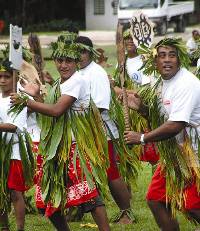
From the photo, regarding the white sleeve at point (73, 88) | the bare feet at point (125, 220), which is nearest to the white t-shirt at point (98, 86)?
the white sleeve at point (73, 88)

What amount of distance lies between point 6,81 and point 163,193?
68.1 inches

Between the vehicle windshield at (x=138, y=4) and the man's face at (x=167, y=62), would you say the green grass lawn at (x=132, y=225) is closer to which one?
the man's face at (x=167, y=62)

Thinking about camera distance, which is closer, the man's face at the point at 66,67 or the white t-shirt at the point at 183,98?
the white t-shirt at the point at 183,98

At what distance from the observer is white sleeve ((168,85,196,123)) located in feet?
20.4

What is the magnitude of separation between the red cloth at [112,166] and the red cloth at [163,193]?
3.10 feet

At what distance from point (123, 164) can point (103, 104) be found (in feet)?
3.63

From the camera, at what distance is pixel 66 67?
22.1ft

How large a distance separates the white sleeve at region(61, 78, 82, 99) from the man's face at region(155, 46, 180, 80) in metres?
0.65

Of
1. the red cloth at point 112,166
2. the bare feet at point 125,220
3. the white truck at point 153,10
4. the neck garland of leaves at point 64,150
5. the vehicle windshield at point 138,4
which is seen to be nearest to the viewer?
the neck garland of leaves at point 64,150

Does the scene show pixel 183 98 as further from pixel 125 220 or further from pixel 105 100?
pixel 125 220

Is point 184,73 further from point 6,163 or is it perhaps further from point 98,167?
point 6,163

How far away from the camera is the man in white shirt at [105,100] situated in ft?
24.0

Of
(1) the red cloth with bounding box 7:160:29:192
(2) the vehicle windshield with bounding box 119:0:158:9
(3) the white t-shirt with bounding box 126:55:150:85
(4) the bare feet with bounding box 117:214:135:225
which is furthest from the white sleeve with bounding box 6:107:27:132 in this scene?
(2) the vehicle windshield with bounding box 119:0:158:9

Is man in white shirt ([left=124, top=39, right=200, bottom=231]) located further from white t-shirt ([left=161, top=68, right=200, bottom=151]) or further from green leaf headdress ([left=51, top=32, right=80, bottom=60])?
green leaf headdress ([left=51, top=32, right=80, bottom=60])
